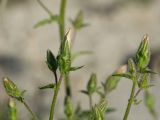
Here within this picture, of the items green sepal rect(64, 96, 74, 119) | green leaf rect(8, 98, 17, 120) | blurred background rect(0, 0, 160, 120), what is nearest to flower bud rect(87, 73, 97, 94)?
green sepal rect(64, 96, 74, 119)

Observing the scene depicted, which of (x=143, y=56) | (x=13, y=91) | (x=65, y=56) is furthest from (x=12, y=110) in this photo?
(x=143, y=56)

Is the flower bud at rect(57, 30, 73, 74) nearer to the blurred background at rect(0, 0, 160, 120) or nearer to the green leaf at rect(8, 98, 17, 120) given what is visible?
the green leaf at rect(8, 98, 17, 120)

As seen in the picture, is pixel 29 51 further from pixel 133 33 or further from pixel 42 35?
pixel 133 33

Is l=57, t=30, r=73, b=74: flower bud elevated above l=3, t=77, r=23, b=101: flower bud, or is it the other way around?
l=57, t=30, r=73, b=74: flower bud

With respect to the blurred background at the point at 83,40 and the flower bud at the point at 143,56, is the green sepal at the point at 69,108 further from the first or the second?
the blurred background at the point at 83,40

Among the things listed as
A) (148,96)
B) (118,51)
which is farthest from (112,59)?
(148,96)

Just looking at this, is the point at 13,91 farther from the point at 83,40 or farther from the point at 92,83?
the point at 83,40

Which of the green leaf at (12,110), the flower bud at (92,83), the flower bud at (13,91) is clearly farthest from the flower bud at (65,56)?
the flower bud at (92,83)

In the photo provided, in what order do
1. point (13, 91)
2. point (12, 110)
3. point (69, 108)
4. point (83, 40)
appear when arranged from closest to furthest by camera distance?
point (13, 91) < point (12, 110) < point (69, 108) < point (83, 40)
